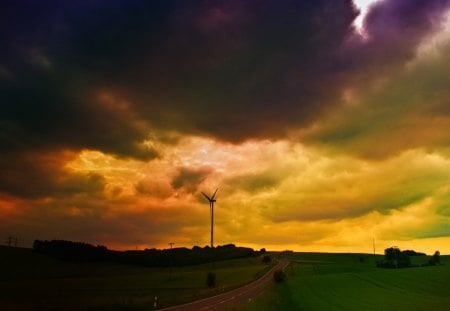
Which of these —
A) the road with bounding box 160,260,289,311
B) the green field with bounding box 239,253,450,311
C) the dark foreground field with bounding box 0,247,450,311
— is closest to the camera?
the road with bounding box 160,260,289,311

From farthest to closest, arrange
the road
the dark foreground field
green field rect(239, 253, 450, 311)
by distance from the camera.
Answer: green field rect(239, 253, 450, 311) → the dark foreground field → the road

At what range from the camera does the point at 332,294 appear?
87.2 meters

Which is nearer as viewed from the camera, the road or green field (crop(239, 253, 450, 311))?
the road

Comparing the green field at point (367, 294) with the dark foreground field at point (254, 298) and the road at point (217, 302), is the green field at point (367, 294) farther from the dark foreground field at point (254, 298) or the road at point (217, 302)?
the road at point (217, 302)

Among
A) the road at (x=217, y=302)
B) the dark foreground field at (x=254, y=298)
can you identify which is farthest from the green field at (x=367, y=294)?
the road at (x=217, y=302)

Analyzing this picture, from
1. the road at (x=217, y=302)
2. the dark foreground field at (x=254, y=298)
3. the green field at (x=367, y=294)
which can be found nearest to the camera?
the road at (x=217, y=302)

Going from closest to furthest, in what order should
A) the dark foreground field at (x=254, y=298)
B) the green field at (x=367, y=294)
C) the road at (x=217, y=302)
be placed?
1. the road at (x=217, y=302)
2. the dark foreground field at (x=254, y=298)
3. the green field at (x=367, y=294)

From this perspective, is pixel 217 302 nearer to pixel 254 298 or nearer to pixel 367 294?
pixel 254 298

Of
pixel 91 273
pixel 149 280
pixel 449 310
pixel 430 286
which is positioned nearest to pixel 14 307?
pixel 449 310

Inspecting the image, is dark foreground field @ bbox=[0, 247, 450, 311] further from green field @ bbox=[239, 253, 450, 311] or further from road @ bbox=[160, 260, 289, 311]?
road @ bbox=[160, 260, 289, 311]

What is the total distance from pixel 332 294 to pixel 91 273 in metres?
130

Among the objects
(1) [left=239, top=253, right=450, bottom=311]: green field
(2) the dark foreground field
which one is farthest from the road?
(1) [left=239, top=253, right=450, bottom=311]: green field

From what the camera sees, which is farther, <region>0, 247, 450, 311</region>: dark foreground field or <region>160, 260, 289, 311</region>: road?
<region>0, 247, 450, 311</region>: dark foreground field

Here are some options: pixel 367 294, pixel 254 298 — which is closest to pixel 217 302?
pixel 254 298
